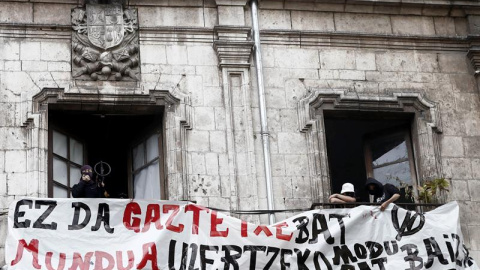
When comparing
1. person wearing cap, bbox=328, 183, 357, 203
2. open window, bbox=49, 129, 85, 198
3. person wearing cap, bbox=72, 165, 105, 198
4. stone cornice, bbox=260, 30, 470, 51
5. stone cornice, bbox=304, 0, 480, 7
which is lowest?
person wearing cap, bbox=328, 183, 357, 203

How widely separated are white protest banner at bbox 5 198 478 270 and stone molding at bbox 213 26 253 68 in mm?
3171

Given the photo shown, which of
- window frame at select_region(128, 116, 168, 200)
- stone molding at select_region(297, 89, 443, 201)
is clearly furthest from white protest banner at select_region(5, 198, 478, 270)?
window frame at select_region(128, 116, 168, 200)

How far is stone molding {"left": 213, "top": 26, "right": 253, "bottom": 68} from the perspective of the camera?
2102 cm

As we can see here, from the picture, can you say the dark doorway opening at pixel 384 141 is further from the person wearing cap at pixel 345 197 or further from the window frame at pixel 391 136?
the person wearing cap at pixel 345 197

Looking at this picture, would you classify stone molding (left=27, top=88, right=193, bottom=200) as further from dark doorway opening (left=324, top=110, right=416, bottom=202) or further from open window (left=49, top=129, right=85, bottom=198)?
dark doorway opening (left=324, top=110, right=416, bottom=202)

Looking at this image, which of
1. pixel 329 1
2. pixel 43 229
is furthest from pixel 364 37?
pixel 43 229

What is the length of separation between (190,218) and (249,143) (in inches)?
85.8

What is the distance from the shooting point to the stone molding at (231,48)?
21.0 metres

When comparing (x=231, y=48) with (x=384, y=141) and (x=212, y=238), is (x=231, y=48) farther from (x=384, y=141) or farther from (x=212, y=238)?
(x=212, y=238)

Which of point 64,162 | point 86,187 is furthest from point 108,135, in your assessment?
point 86,187

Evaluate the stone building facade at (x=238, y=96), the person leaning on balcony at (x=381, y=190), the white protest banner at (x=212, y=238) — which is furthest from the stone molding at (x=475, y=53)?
the white protest banner at (x=212, y=238)

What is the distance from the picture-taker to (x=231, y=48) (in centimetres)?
2106

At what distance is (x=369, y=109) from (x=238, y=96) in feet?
7.40

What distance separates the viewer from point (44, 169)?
19.8 meters
